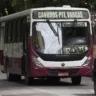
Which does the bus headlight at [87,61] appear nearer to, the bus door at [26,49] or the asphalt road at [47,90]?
the asphalt road at [47,90]

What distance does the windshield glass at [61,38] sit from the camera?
70.7ft

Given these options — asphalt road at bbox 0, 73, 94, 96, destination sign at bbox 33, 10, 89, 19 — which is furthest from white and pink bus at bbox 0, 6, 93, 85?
asphalt road at bbox 0, 73, 94, 96

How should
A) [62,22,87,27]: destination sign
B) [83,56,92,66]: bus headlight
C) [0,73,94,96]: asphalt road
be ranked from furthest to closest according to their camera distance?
[62,22,87,27]: destination sign < [83,56,92,66]: bus headlight < [0,73,94,96]: asphalt road

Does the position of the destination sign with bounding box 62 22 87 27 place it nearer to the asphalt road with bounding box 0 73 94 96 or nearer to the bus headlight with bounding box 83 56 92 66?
the bus headlight with bounding box 83 56 92 66

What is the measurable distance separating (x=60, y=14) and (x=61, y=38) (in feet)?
3.31

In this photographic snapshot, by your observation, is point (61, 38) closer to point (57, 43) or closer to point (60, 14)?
point (57, 43)

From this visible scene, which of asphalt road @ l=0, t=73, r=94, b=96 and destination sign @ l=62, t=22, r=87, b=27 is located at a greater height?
destination sign @ l=62, t=22, r=87, b=27

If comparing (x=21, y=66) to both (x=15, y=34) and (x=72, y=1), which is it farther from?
(x=72, y=1)

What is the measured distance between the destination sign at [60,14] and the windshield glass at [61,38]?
26 cm

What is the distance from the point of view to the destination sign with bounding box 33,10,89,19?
2186 centimetres

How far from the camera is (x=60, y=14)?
2206 cm

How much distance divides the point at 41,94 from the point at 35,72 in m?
4.15

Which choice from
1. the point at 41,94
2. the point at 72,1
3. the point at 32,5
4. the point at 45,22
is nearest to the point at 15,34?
the point at 45,22

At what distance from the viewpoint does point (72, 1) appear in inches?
1373
